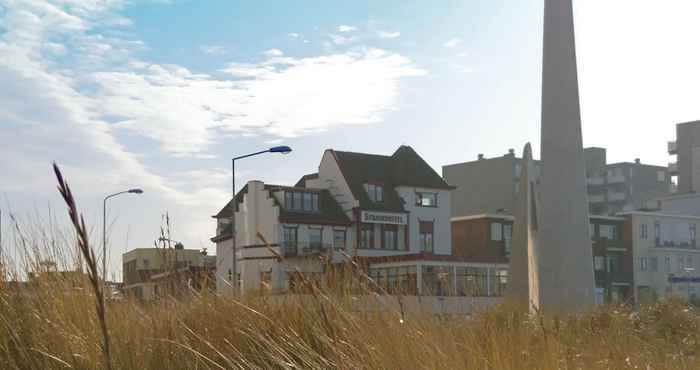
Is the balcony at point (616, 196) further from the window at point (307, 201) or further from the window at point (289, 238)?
the window at point (289, 238)

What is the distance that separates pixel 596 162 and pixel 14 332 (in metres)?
110

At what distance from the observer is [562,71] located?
917 inches

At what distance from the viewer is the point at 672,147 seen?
330ft

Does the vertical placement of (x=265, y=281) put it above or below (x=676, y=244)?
below

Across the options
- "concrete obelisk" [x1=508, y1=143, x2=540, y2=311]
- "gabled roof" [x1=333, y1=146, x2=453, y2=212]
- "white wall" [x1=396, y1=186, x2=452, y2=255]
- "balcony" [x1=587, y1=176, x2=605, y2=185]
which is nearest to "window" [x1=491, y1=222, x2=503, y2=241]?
"white wall" [x1=396, y1=186, x2=452, y2=255]

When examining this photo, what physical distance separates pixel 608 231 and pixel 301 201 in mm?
28940

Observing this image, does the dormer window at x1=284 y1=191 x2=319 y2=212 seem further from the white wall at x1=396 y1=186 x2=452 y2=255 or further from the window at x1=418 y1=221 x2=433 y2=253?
the window at x1=418 y1=221 x2=433 y2=253

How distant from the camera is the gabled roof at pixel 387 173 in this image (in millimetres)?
60000

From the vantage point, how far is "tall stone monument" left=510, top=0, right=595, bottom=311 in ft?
73.7

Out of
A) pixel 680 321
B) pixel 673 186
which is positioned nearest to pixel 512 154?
pixel 673 186

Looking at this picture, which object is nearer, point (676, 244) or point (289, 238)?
point (289, 238)

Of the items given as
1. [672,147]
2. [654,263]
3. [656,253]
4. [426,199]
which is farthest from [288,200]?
[672,147]

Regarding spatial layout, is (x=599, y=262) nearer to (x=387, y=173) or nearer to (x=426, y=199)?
(x=426, y=199)

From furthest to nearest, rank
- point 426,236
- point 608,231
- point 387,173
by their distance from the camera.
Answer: point 608,231 → point 387,173 → point 426,236
